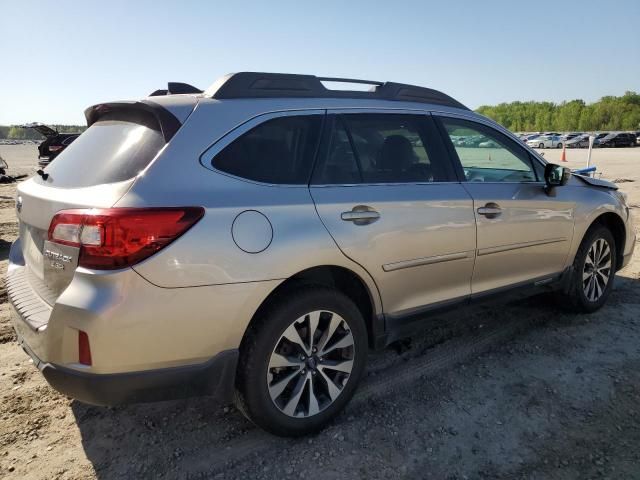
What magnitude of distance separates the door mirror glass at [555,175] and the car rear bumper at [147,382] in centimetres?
287

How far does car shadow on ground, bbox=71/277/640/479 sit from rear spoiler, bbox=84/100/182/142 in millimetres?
1612

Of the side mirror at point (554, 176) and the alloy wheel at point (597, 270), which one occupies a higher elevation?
the side mirror at point (554, 176)

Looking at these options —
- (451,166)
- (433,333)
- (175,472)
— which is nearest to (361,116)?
(451,166)

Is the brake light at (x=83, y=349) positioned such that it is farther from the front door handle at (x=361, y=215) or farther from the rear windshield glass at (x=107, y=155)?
the front door handle at (x=361, y=215)

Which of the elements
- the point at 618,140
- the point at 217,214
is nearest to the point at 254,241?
the point at 217,214

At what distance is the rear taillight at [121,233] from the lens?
6.91 ft

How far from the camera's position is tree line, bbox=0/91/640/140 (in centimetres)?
9794

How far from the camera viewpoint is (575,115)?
106 metres

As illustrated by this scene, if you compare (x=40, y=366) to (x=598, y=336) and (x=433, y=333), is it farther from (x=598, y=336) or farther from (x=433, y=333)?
(x=598, y=336)

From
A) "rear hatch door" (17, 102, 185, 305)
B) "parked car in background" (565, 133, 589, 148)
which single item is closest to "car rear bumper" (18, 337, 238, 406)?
"rear hatch door" (17, 102, 185, 305)

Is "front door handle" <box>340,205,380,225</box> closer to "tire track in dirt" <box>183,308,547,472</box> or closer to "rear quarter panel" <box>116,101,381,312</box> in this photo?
"rear quarter panel" <box>116,101,381,312</box>

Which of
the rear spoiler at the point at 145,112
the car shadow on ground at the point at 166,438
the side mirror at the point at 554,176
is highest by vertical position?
the rear spoiler at the point at 145,112

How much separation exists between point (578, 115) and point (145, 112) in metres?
120

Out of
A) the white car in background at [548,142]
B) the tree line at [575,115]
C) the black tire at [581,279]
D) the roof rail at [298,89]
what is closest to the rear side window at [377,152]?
the roof rail at [298,89]
